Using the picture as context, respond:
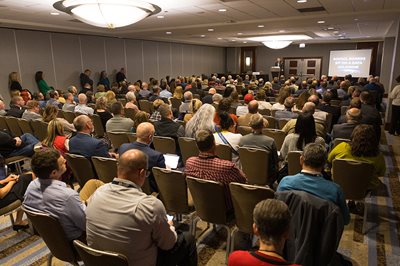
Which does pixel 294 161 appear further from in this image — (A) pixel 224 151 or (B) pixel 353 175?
(A) pixel 224 151

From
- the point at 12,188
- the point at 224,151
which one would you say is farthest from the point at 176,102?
the point at 12,188

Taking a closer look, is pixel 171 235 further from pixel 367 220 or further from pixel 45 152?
pixel 367 220

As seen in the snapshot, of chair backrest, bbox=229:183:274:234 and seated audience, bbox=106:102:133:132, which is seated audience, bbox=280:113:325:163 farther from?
seated audience, bbox=106:102:133:132

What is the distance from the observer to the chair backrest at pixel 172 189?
2.92 metres

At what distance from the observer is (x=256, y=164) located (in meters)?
3.77

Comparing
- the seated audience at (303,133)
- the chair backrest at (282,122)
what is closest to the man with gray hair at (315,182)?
the seated audience at (303,133)

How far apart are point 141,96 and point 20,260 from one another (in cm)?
743

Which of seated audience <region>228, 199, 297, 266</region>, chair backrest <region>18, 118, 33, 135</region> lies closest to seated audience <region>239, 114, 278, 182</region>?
seated audience <region>228, 199, 297, 266</region>

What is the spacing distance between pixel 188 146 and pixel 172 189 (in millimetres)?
1312

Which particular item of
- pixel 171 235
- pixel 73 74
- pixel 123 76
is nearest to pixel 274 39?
pixel 123 76

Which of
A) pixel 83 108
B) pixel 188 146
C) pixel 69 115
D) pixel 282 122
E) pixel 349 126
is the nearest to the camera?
pixel 188 146

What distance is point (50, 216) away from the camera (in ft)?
6.80

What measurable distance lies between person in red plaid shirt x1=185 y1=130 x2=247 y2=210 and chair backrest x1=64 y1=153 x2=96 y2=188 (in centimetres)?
135

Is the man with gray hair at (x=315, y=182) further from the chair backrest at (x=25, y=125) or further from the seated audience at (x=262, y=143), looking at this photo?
the chair backrest at (x=25, y=125)
